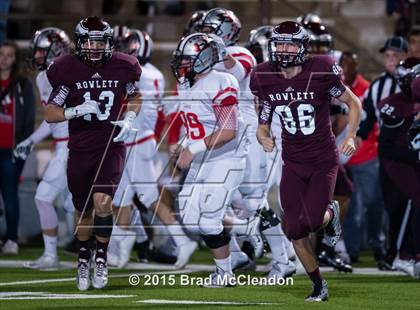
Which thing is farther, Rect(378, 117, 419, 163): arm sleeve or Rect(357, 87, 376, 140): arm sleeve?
Rect(357, 87, 376, 140): arm sleeve

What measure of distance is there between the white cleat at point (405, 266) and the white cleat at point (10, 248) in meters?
3.58

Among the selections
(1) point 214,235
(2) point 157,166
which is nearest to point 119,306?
(1) point 214,235

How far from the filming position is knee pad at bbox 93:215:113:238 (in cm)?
896

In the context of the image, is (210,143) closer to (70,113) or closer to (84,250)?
(70,113)

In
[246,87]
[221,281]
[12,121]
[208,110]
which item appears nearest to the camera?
[221,281]

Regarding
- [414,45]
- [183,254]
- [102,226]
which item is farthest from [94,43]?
[414,45]

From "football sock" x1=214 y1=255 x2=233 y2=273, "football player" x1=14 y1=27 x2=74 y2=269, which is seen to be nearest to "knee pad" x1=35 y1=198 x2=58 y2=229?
"football player" x1=14 y1=27 x2=74 y2=269

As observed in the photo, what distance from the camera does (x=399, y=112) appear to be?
10.4 metres

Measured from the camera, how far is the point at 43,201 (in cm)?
1076

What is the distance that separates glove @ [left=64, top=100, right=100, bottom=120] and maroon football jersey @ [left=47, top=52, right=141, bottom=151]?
5.9 inches

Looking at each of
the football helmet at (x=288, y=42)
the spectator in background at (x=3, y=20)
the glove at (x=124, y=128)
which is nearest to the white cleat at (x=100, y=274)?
the glove at (x=124, y=128)

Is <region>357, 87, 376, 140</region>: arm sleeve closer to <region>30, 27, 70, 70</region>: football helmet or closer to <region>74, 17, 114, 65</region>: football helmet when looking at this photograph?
<region>30, 27, 70, 70</region>: football helmet

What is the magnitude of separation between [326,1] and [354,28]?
0.48m

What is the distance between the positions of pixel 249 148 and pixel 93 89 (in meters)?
1.65
